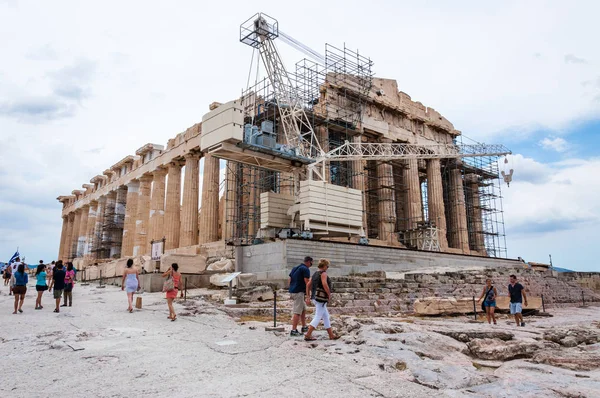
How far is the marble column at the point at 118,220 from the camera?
48.1 metres

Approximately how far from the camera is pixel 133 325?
10.6 m

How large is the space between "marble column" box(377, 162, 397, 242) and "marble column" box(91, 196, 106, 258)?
29237 millimetres

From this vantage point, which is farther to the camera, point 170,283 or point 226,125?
point 226,125

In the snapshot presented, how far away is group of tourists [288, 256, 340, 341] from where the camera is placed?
8586 millimetres

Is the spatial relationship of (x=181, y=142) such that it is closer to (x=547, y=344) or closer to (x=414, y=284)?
(x=414, y=284)

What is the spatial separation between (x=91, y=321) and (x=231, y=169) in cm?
2282

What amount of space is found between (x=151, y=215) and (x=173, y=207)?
344 cm

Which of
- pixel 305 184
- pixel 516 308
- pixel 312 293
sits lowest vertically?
pixel 516 308

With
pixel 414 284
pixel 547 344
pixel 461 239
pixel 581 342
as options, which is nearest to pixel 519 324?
pixel 581 342

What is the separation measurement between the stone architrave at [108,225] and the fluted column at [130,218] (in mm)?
4974

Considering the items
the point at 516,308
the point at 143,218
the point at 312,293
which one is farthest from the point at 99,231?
the point at 312,293

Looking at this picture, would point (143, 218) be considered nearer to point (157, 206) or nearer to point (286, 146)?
point (157, 206)

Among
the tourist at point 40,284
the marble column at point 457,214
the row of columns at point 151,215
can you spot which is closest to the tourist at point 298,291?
the tourist at point 40,284

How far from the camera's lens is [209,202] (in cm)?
3306
